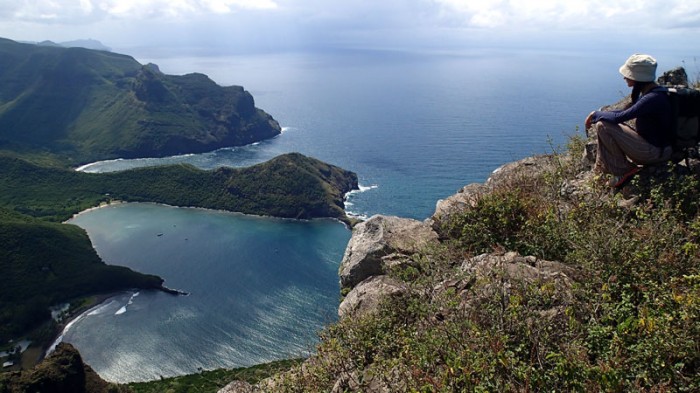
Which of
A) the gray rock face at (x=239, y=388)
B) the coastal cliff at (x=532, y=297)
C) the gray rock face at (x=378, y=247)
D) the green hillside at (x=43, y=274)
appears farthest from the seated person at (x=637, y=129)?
the green hillside at (x=43, y=274)

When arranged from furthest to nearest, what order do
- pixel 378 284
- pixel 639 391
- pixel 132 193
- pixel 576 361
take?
1. pixel 132 193
2. pixel 378 284
3. pixel 576 361
4. pixel 639 391

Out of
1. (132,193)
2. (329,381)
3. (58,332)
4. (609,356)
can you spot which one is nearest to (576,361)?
(609,356)

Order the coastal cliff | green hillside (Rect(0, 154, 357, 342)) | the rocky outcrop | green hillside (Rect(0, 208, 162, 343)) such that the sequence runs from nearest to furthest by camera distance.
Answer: the coastal cliff → the rocky outcrop → green hillside (Rect(0, 208, 162, 343)) → green hillside (Rect(0, 154, 357, 342))

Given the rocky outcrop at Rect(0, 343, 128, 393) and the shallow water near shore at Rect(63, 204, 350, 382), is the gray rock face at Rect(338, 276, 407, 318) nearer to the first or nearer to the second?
the shallow water near shore at Rect(63, 204, 350, 382)

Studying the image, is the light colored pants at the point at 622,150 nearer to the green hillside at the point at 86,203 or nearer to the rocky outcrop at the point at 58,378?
the rocky outcrop at the point at 58,378

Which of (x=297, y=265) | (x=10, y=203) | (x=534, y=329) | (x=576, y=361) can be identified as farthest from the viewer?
(x=10, y=203)

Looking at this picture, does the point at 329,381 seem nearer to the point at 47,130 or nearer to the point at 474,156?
the point at 474,156

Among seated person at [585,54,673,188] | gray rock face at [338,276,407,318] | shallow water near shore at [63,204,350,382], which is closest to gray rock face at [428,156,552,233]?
gray rock face at [338,276,407,318]

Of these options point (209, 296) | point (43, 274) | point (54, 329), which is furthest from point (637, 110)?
point (43, 274)
